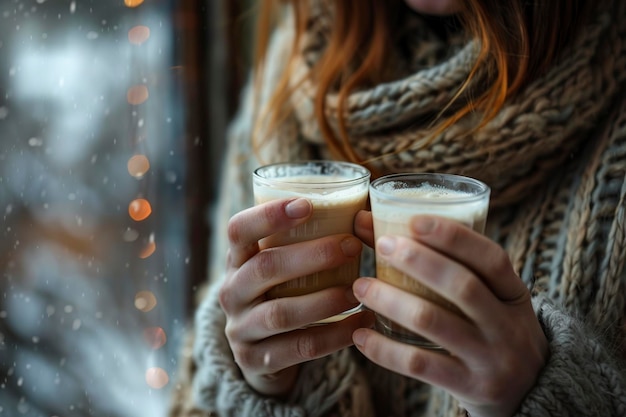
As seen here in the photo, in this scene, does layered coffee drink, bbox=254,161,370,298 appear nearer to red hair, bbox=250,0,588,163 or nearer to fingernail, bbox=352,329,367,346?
fingernail, bbox=352,329,367,346

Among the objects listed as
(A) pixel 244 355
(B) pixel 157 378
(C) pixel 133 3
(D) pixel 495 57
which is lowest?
(B) pixel 157 378

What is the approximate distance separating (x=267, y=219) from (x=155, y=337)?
0.39 metres

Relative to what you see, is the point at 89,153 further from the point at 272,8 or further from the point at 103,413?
the point at 272,8

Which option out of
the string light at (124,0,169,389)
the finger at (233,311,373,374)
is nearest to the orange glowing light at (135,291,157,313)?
the string light at (124,0,169,389)

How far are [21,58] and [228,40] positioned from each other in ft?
1.73

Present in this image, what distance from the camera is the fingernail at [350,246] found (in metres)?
0.64

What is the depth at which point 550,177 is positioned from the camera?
0.85 m

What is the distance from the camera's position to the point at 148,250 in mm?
905

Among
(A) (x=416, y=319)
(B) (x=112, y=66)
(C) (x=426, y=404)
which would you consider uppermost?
(B) (x=112, y=66)

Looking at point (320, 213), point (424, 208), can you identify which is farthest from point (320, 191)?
point (424, 208)

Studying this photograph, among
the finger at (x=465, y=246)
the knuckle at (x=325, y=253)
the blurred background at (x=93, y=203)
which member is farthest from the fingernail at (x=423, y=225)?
the blurred background at (x=93, y=203)

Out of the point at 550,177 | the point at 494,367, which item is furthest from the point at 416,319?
the point at 550,177

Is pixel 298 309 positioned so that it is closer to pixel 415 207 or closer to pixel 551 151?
pixel 415 207

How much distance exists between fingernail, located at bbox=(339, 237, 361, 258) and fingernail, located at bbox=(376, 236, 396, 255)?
0.24 ft
